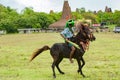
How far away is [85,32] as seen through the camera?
13656 millimetres

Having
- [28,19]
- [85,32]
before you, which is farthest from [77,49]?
[28,19]

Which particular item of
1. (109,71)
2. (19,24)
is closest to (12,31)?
(19,24)

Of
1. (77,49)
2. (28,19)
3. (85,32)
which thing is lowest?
(28,19)

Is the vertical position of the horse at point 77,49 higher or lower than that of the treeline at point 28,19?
higher

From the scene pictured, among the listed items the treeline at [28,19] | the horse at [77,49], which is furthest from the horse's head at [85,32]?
the treeline at [28,19]

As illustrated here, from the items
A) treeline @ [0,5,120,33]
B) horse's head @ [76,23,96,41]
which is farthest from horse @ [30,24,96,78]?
treeline @ [0,5,120,33]

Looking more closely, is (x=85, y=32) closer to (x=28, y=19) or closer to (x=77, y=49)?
(x=77, y=49)

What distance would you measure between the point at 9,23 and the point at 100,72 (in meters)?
87.2

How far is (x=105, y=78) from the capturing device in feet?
43.8

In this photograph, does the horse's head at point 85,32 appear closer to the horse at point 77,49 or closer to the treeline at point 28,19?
the horse at point 77,49

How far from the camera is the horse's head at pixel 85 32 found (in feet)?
44.4

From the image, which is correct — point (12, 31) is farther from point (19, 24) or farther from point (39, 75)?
point (39, 75)

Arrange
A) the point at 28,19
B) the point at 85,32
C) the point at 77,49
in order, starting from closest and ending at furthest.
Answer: the point at 85,32 → the point at 77,49 → the point at 28,19

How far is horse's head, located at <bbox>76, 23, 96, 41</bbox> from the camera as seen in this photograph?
13523mm
